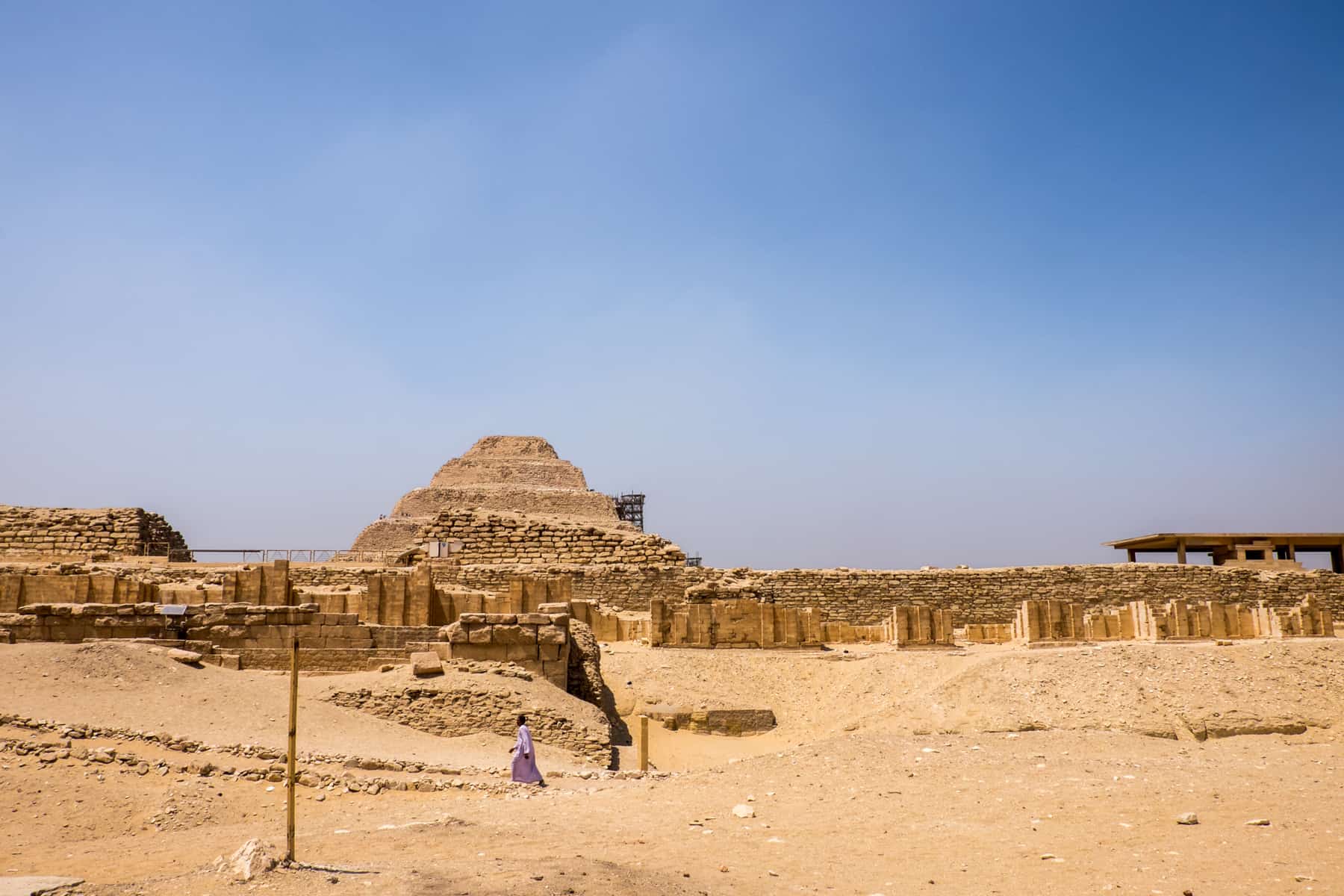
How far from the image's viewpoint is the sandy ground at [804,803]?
20.3 ft

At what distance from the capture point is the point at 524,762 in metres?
9.38

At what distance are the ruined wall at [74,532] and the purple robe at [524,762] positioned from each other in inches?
693

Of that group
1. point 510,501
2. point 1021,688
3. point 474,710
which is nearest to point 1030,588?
point 1021,688

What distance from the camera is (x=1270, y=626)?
62.8 feet

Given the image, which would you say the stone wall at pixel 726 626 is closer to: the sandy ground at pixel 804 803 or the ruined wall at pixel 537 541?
the sandy ground at pixel 804 803

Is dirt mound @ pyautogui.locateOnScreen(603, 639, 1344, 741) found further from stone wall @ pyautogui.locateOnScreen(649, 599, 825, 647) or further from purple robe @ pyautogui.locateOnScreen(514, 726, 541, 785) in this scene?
purple robe @ pyautogui.locateOnScreen(514, 726, 541, 785)

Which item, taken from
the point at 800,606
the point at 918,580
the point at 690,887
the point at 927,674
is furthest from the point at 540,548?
the point at 690,887

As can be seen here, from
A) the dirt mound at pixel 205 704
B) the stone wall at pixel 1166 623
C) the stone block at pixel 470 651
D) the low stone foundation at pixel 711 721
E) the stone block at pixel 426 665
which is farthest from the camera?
the stone wall at pixel 1166 623

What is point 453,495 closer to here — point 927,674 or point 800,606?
point 800,606

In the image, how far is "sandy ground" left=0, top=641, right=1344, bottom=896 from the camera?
6195 millimetres

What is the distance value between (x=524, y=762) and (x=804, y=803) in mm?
2729

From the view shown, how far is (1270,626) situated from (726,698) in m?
11.7

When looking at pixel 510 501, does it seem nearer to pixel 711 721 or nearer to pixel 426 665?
pixel 711 721

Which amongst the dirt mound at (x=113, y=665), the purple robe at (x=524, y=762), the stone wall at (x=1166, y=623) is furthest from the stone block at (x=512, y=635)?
the stone wall at (x=1166, y=623)
